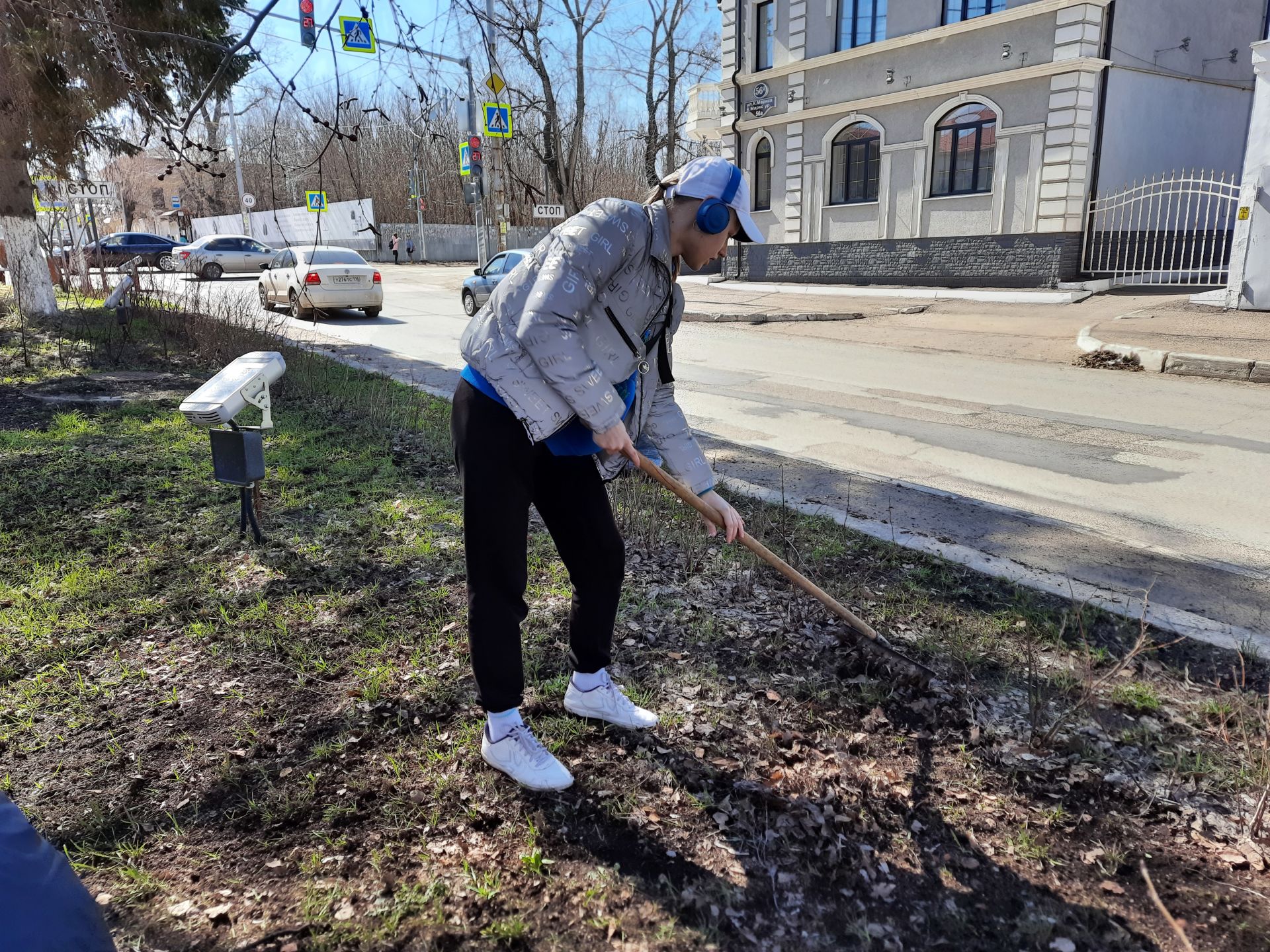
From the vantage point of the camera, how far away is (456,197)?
152 feet

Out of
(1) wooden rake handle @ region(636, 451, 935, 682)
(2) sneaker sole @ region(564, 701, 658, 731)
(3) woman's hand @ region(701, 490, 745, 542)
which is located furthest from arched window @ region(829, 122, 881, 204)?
(2) sneaker sole @ region(564, 701, 658, 731)

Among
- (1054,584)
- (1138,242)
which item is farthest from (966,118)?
(1054,584)

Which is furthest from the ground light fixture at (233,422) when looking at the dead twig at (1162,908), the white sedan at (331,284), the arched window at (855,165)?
the arched window at (855,165)

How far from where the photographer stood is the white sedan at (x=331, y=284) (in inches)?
667

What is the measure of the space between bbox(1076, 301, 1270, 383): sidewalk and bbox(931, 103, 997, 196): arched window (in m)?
7.19

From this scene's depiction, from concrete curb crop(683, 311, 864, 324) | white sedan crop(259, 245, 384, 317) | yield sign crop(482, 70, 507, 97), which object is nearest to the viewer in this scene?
yield sign crop(482, 70, 507, 97)

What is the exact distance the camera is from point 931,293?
20.1 meters

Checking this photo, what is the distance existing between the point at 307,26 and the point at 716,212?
88.3 inches

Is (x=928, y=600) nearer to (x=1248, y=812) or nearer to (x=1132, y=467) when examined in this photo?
(x=1248, y=812)

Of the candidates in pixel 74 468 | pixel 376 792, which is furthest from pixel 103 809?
pixel 74 468

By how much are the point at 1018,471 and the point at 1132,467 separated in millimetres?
876

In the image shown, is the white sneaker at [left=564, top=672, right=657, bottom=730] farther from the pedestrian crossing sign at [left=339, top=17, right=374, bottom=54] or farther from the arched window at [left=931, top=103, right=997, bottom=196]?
the arched window at [left=931, top=103, right=997, bottom=196]

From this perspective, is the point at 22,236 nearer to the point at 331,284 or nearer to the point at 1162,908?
the point at 331,284

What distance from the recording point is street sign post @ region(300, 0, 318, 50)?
11.1 feet
